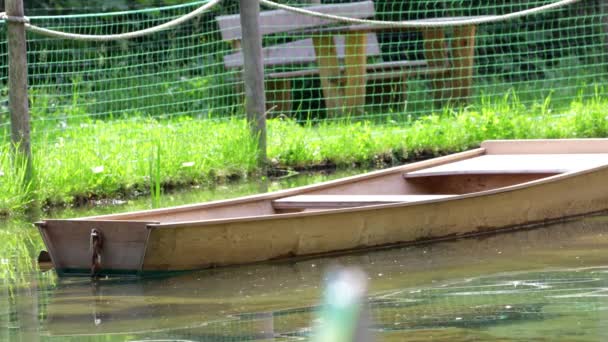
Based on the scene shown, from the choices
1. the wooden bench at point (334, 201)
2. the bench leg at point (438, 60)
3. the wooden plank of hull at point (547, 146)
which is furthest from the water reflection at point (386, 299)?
the bench leg at point (438, 60)

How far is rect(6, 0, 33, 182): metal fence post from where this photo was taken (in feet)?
20.3

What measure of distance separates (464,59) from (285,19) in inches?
67.6

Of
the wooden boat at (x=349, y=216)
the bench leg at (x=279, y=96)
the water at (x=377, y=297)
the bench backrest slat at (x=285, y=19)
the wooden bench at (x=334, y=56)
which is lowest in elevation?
the water at (x=377, y=297)

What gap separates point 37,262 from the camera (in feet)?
16.0

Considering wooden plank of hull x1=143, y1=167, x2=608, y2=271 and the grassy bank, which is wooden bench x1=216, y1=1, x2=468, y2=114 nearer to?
the grassy bank

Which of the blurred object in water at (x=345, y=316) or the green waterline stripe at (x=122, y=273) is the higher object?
the blurred object in water at (x=345, y=316)

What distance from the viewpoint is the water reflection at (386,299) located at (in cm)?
346

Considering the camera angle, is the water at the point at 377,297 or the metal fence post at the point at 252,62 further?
the metal fence post at the point at 252,62

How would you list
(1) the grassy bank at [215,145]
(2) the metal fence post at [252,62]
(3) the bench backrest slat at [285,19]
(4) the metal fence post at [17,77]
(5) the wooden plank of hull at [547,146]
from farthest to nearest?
(3) the bench backrest slat at [285,19] < (2) the metal fence post at [252,62] < (1) the grassy bank at [215,145] < (5) the wooden plank of hull at [547,146] < (4) the metal fence post at [17,77]

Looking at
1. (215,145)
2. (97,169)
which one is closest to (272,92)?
(215,145)

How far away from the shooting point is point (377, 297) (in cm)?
396

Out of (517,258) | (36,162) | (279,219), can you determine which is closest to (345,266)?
(279,219)

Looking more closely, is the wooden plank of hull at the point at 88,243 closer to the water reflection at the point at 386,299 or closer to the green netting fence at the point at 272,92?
the water reflection at the point at 386,299

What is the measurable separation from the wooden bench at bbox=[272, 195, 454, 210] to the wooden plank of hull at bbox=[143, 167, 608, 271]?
139 mm
